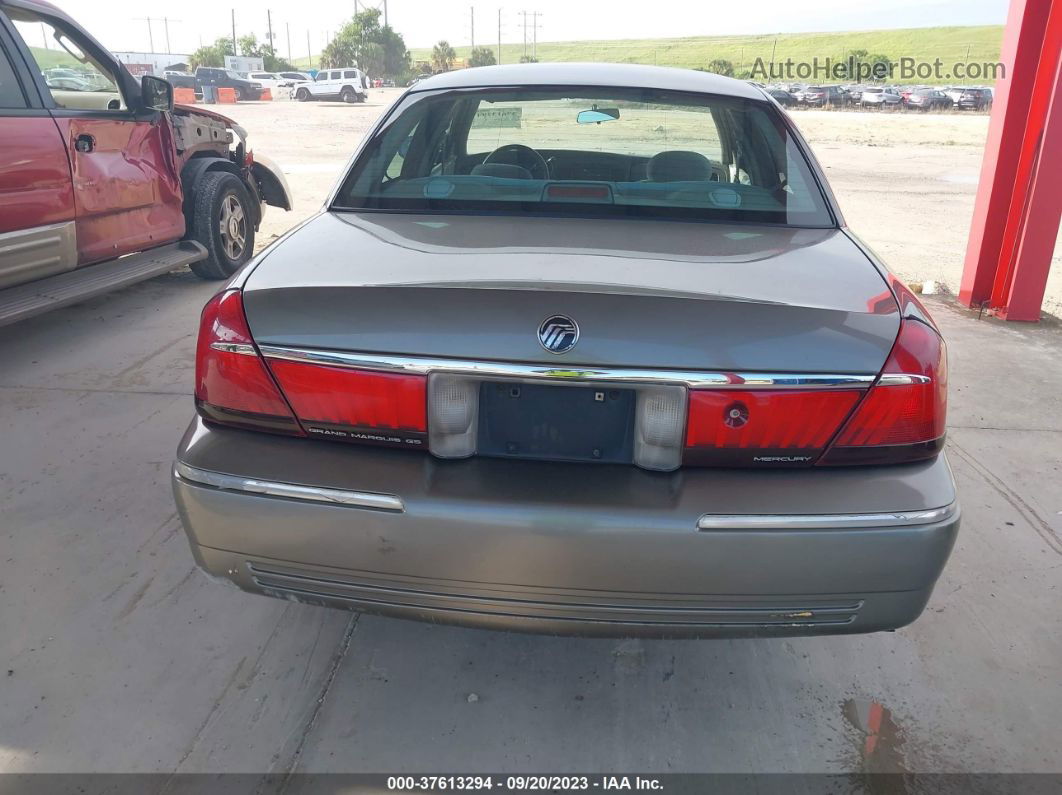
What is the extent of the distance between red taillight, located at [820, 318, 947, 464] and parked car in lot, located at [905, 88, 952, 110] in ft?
157

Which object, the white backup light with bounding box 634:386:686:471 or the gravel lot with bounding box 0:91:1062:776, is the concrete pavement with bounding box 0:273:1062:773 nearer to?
the gravel lot with bounding box 0:91:1062:776

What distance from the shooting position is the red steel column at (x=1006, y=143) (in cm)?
554

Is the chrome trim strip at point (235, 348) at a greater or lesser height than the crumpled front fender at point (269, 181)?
greater

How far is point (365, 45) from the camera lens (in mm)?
78438

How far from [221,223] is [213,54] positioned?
88.9m

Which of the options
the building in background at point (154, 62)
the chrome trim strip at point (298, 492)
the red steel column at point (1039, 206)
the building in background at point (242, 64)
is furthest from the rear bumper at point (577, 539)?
the building in background at point (242, 64)

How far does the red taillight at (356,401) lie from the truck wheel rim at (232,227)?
5.05m

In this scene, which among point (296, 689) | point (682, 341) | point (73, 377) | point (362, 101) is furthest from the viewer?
point (362, 101)

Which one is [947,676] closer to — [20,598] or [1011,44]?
[20,598]

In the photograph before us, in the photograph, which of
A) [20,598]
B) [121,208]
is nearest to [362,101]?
[121,208]

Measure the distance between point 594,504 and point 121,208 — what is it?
460 centimetres

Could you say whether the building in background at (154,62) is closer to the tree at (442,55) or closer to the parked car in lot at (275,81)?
the parked car in lot at (275,81)

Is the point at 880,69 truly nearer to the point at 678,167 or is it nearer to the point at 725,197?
the point at 678,167

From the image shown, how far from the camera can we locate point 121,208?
17.2 ft
